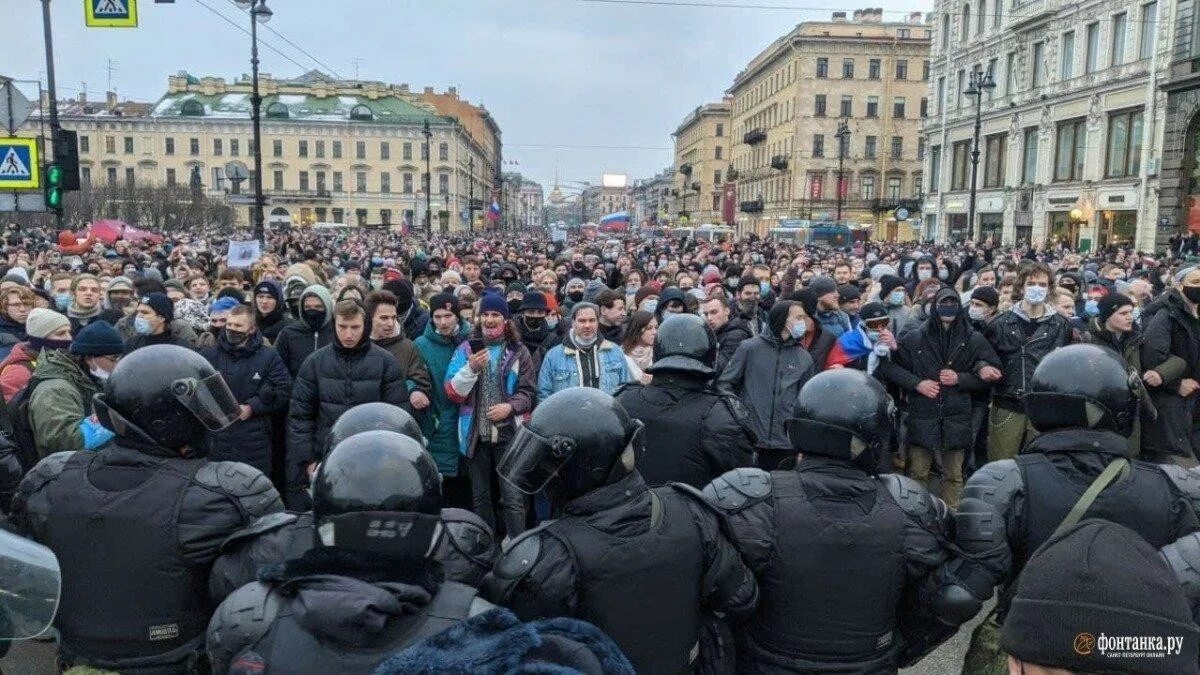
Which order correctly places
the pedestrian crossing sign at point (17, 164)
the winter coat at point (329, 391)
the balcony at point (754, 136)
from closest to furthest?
the winter coat at point (329, 391)
the pedestrian crossing sign at point (17, 164)
the balcony at point (754, 136)

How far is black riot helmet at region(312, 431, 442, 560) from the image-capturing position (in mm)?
2041

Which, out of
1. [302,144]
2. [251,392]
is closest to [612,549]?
[251,392]

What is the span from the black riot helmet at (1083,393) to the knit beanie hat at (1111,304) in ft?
13.2

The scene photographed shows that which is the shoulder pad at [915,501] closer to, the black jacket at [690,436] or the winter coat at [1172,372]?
the black jacket at [690,436]

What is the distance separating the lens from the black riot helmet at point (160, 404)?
275cm

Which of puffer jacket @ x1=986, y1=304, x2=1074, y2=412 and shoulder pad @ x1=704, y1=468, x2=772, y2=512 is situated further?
puffer jacket @ x1=986, y1=304, x2=1074, y2=412

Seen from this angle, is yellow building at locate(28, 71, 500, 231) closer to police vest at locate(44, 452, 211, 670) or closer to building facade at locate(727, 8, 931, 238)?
building facade at locate(727, 8, 931, 238)

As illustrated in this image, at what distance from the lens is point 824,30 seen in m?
72.1

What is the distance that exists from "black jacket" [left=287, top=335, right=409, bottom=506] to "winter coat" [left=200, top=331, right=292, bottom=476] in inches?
15.0

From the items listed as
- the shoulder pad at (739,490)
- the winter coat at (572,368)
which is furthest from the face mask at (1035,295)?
the shoulder pad at (739,490)

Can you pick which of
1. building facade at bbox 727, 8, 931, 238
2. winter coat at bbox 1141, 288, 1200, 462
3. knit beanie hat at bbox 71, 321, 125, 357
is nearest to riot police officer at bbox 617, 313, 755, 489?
knit beanie hat at bbox 71, 321, 125, 357

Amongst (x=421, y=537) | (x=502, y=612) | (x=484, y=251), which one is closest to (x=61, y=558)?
(x=421, y=537)

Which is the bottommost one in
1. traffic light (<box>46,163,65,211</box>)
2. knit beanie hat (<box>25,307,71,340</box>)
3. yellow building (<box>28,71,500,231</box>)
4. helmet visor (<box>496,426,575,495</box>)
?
helmet visor (<box>496,426,575,495</box>)

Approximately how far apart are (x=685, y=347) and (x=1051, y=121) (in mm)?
44753
